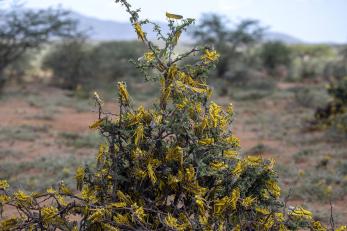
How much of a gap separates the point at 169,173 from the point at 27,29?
674 inches

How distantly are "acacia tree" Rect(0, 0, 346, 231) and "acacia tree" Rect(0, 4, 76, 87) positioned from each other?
1565 cm

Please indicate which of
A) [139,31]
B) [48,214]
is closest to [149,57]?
[139,31]

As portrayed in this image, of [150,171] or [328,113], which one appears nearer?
[150,171]

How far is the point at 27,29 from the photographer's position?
18656mm

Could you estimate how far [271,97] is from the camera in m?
18.5

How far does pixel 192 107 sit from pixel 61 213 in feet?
2.79

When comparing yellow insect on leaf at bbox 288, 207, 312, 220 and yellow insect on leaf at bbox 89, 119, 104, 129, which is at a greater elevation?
yellow insect on leaf at bbox 89, 119, 104, 129

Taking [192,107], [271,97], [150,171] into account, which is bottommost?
[271,97]

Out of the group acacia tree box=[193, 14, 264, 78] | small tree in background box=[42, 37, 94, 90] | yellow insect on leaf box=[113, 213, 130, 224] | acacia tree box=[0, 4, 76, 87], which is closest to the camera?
yellow insect on leaf box=[113, 213, 130, 224]

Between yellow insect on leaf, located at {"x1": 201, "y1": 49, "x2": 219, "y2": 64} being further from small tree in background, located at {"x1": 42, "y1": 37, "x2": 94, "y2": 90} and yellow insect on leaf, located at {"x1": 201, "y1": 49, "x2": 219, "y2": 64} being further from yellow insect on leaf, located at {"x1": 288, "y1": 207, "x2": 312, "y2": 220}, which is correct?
small tree in background, located at {"x1": 42, "y1": 37, "x2": 94, "y2": 90}

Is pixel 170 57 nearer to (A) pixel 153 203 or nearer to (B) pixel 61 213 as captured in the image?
(A) pixel 153 203

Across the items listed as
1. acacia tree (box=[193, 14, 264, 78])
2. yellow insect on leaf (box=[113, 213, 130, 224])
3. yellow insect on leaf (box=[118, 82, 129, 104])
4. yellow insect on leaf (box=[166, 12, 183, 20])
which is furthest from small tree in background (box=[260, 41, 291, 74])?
yellow insect on leaf (box=[113, 213, 130, 224])

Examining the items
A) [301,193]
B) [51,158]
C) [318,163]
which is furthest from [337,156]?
[51,158]

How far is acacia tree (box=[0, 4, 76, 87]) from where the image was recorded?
18.1 metres
